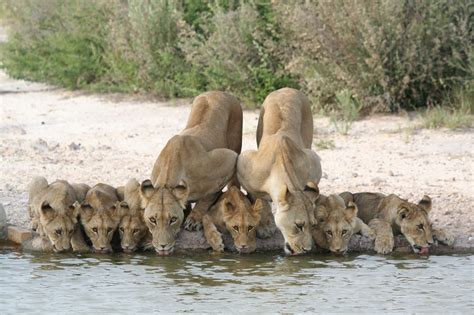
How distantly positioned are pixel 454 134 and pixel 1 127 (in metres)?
6.19

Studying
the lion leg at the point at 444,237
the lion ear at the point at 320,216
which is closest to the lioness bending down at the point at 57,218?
the lion ear at the point at 320,216

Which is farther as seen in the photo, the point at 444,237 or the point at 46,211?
the point at 444,237

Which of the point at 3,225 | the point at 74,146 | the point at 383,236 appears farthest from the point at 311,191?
the point at 74,146

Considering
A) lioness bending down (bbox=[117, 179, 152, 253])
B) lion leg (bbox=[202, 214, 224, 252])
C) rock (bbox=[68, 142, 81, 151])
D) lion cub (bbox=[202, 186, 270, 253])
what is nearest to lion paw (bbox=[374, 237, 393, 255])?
lion cub (bbox=[202, 186, 270, 253])

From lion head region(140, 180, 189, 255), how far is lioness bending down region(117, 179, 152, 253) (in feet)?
0.60

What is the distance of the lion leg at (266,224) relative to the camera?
1070 cm

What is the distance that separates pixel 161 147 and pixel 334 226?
533cm

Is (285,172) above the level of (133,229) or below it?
above

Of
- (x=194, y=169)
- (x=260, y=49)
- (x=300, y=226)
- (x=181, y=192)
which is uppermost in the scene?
(x=260, y=49)

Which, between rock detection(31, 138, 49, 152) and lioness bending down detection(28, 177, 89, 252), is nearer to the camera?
lioness bending down detection(28, 177, 89, 252)

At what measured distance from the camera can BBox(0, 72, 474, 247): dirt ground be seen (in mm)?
12578

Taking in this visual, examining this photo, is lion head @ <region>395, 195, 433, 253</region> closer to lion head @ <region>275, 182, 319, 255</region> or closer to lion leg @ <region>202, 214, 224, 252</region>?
lion head @ <region>275, 182, 319, 255</region>

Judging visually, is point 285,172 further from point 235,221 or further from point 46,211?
point 46,211

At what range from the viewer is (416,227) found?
34.6ft
